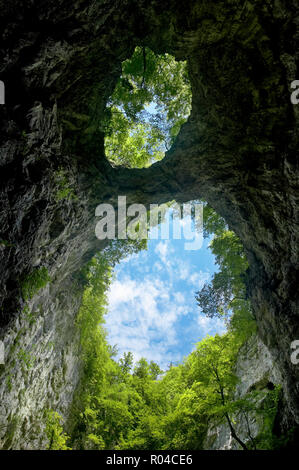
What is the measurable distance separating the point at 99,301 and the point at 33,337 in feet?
25.1

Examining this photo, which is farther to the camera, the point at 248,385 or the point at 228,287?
the point at 228,287

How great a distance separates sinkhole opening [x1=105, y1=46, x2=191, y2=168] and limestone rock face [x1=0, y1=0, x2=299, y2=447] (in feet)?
6.74

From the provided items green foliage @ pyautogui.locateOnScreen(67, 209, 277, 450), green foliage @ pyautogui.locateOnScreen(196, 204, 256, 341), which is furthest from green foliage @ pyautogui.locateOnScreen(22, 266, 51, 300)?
green foliage @ pyautogui.locateOnScreen(196, 204, 256, 341)

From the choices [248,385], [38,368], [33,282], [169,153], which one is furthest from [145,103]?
[248,385]

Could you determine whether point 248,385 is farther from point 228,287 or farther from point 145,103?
point 145,103

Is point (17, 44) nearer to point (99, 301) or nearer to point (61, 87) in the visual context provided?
point (61, 87)

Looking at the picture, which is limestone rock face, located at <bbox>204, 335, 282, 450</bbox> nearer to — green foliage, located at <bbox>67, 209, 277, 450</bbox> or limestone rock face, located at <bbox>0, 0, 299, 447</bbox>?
green foliage, located at <bbox>67, 209, 277, 450</bbox>

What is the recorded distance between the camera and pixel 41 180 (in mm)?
7746

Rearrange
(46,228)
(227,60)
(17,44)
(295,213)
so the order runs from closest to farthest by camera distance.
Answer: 1. (17,44)
2. (295,213)
3. (227,60)
4. (46,228)

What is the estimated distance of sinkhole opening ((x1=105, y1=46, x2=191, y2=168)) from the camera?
11.5m

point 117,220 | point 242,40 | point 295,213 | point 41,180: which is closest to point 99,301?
point 117,220

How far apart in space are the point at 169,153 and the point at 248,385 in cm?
1307

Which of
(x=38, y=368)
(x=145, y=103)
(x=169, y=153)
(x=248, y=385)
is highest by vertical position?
(x=145, y=103)

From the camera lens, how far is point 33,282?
8.10 meters
